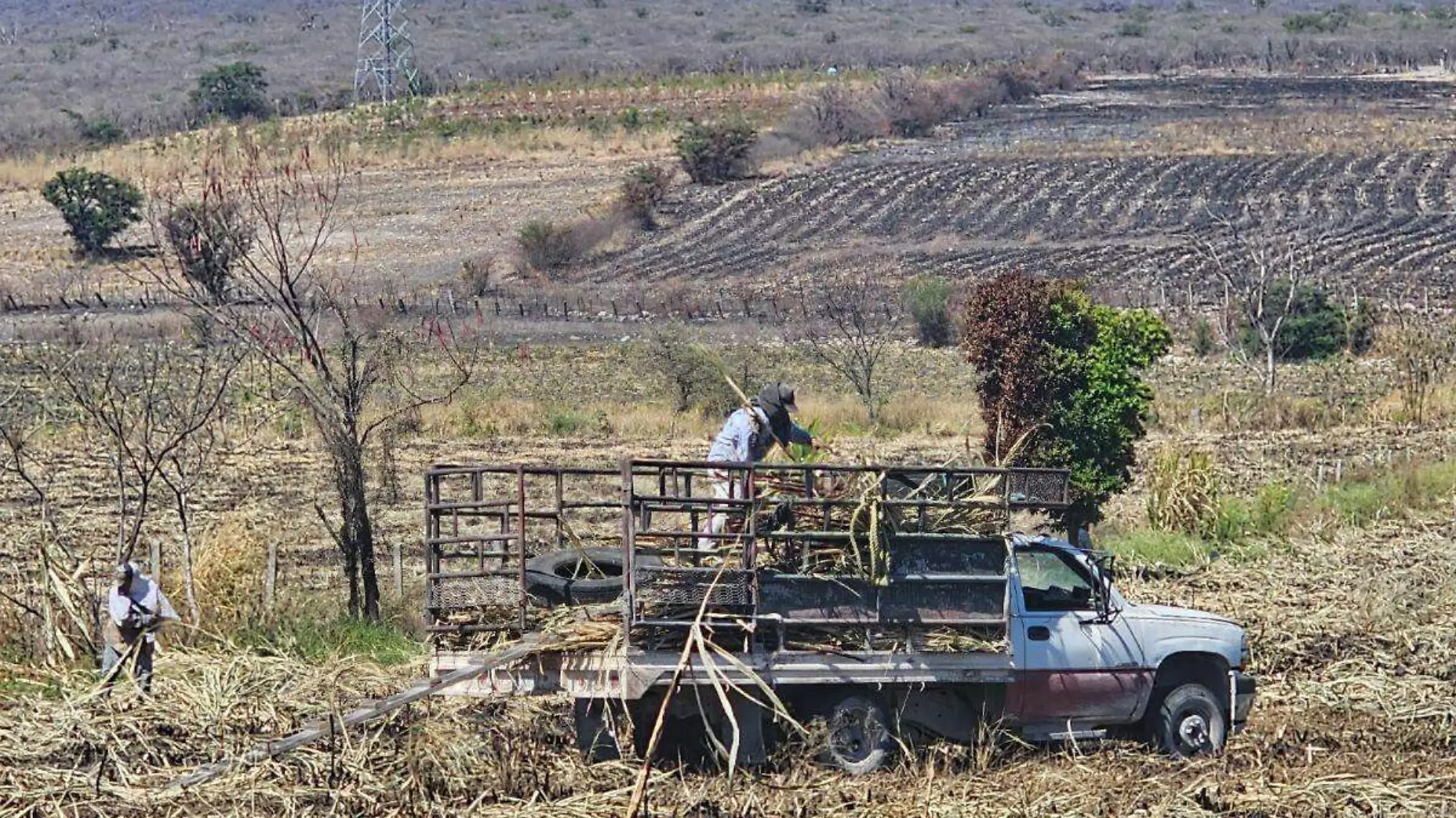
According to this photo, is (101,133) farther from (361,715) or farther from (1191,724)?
(1191,724)

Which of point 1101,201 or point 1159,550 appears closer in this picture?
point 1159,550

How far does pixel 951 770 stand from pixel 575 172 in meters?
75.3

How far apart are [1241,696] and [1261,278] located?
33.0 meters

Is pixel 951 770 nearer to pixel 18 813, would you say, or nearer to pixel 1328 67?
pixel 18 813

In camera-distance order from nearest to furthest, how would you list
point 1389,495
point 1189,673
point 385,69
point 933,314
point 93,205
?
point 1189,673, point 1389,495, point 933,314, point 93,205, point 385,69

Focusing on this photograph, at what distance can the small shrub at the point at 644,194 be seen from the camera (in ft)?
255

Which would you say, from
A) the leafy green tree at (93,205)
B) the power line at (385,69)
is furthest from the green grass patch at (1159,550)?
the power line at (385,69)

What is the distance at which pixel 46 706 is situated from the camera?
13516 millimetres

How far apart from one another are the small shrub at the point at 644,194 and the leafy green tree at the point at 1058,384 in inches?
2156

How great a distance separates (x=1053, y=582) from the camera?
14.1 metres

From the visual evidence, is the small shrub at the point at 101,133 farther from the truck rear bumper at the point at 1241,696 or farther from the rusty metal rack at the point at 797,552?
the truck rear bumper at the point at 1241,696

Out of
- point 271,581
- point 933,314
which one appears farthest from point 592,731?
point 933,314

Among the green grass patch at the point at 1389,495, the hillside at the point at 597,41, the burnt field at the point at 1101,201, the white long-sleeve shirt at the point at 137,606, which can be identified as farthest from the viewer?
the hillside at the point at 597,41

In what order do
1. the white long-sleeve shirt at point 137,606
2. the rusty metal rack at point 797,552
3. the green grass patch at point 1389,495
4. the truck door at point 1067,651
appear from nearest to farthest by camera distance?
the rusty metal rack at point 797,552
the truck door at point 1067,651
the white long-sleeve shirt at point 137,606
the green grass patch at point 1389,495
